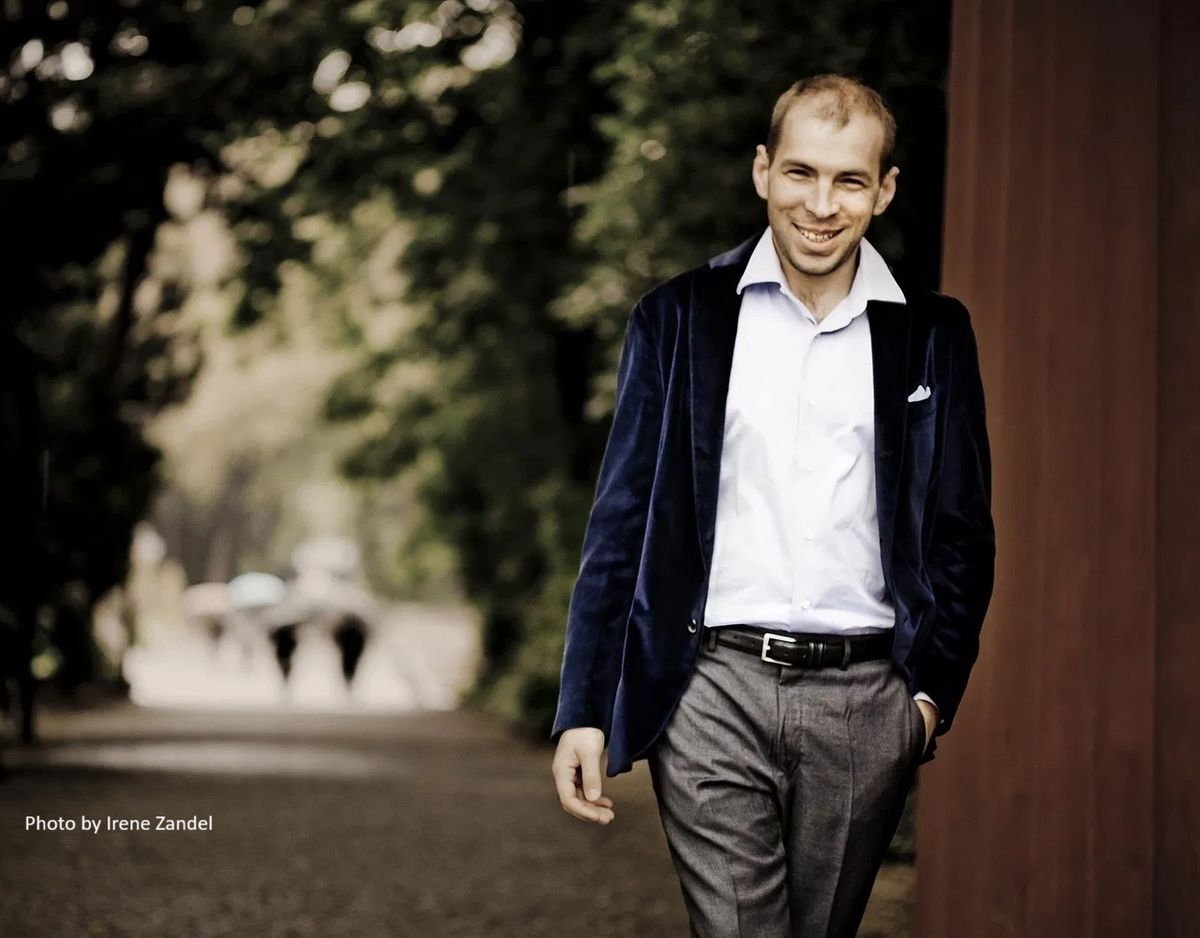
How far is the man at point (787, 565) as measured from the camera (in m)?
3.43

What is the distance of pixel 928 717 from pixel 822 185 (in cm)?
92

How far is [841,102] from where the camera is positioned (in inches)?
138

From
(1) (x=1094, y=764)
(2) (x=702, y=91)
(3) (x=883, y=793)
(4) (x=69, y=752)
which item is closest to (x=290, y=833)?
(2) (x=702, y=91)

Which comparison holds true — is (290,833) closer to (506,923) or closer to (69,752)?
(506,923)

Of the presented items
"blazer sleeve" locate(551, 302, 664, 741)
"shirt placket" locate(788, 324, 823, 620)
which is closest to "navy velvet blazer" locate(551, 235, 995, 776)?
"blazer sleeve" locate(551, 302, 664, 741)

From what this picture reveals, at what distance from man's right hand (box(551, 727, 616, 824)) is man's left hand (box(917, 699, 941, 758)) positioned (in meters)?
0.56

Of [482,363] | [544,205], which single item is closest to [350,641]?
[482,363]

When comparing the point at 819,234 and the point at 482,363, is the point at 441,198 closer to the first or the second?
the point at 482,363

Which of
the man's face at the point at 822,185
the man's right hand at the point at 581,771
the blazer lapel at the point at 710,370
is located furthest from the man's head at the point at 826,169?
the man's right hand at the point at 581,771

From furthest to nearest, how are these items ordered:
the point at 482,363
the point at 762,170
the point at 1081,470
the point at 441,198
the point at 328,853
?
the point at 482,363
the point at 441,198
the point at 328,853
the point at 1081,470
the point at 762,170

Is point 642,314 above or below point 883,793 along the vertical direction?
above

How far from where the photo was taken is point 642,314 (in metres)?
3.59

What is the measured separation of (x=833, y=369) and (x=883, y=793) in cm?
73

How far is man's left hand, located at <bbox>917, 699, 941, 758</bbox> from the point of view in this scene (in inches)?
139
